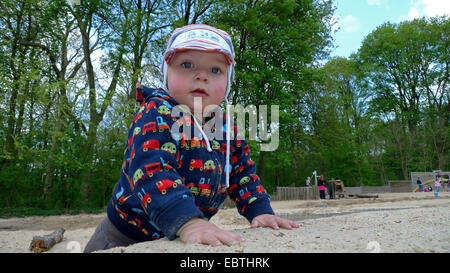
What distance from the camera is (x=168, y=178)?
54.2 inches

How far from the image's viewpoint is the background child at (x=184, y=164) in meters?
1.33

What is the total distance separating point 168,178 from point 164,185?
4 centimetres

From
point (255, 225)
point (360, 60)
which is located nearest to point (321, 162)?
point (360, 60)

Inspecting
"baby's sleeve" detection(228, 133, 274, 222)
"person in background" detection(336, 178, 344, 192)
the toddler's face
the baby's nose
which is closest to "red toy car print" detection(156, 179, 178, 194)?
the toddler's face

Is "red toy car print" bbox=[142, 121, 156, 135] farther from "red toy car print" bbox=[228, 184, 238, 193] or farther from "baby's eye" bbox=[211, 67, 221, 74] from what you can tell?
"red toy car print" bbox=[228, 184, 238, 193]

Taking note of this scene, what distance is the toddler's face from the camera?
68.9 inches

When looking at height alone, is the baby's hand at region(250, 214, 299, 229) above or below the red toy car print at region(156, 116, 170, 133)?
below

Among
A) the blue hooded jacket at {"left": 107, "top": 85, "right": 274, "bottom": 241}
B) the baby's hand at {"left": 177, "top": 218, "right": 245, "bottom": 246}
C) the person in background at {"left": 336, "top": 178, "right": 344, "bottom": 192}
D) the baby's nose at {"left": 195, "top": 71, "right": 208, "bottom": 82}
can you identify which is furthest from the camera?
the person in background at {"left": 336, "top": 178, "right": 344, "bottom": 192}

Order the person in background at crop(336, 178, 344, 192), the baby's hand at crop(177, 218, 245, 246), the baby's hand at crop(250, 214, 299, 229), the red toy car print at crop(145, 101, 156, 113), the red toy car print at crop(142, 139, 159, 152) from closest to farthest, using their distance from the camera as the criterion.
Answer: the baby's hand at crop(177, 218, 245, 246)
the red toy car print at crop(142, 139, 159, 152)
the red toy car print at crop(145, 101, 156, 113)
the baby's hand at crop(250, 214, 299, 229)
the person in background at crop(336, 178, 344, 192)

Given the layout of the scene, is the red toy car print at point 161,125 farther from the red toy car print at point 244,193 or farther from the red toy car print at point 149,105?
the red toy car print at point 244,193

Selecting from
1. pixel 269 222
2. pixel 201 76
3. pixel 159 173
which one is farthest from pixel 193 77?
pixel 269 222

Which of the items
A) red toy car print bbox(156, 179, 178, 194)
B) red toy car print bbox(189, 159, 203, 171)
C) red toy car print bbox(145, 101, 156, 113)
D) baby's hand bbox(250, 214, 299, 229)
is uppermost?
red toy car print bbox(145, 101, 156, 113)
